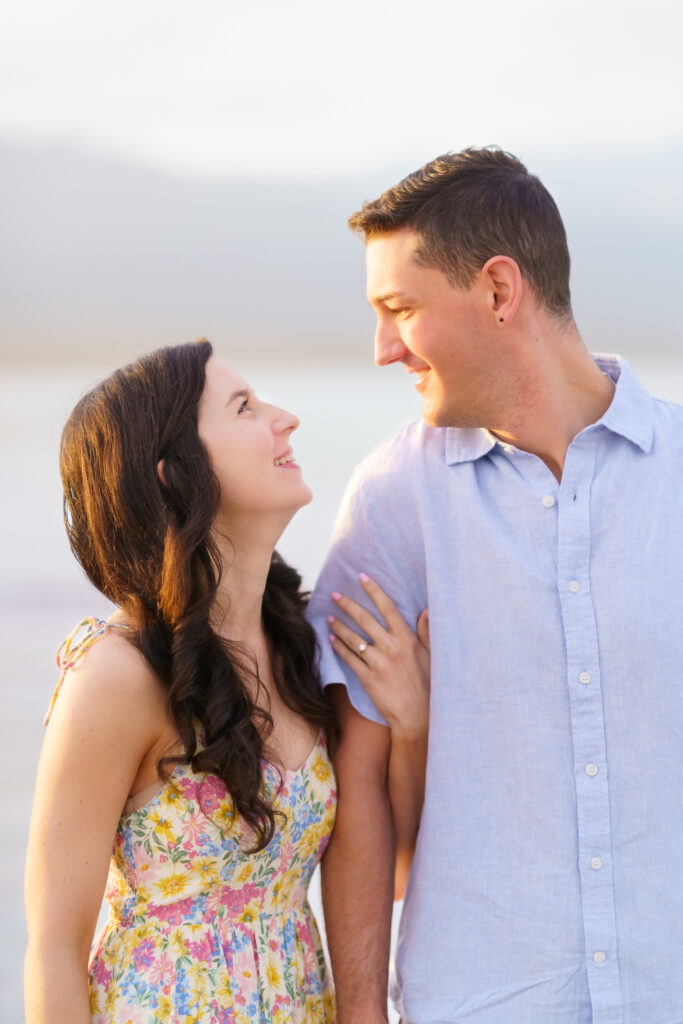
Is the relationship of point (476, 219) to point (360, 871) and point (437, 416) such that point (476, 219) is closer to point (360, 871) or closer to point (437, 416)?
point (437, 416)

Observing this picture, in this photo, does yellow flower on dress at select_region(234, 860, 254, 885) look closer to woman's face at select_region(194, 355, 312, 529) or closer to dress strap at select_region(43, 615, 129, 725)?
dress strap at select_region(43, 615, 129, 725)

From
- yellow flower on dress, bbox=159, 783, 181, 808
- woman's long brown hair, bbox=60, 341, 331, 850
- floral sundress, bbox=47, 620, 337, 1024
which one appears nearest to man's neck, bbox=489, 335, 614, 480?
woman's long brown hair, bbox=60, 341, 331, 850

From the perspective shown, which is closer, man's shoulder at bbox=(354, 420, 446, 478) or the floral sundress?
the floral sundress

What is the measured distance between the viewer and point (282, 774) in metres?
1.62

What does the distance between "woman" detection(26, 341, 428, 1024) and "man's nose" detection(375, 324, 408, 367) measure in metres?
0.18

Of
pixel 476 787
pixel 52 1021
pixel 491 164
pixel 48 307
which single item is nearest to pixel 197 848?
pixel 52 1021

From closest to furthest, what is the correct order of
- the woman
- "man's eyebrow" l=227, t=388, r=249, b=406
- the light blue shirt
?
the woman → the light blue shirt → "man's eyebrow" l=227, t=388, r=249, b=406

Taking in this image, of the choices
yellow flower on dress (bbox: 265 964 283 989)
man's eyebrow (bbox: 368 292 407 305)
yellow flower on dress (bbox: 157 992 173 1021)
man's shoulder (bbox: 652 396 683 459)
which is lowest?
yellow flower on dress (bbox: 265 964 283 989)

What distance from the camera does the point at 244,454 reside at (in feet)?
5.40

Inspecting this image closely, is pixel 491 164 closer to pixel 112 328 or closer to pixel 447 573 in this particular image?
pixel 447 573

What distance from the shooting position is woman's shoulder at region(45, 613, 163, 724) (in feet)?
4.80

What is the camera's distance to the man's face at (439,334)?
1.74m

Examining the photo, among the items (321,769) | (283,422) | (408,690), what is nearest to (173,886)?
(321,769)

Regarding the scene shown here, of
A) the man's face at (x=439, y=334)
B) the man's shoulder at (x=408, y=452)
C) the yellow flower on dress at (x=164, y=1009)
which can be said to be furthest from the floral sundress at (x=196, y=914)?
the man's face at (x=439, y=334)
